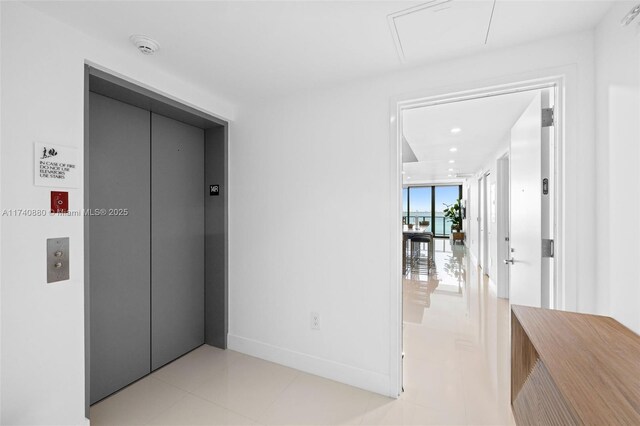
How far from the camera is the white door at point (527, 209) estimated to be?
1840 mm

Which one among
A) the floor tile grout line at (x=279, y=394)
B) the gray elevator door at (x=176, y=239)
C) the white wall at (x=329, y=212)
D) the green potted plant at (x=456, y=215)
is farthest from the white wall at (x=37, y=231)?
the green potted plant at (x=456, y=215)

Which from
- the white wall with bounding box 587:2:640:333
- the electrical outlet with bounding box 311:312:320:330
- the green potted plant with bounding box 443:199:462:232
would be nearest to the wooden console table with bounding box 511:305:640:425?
the white wall with bounding box 587:2:640:333

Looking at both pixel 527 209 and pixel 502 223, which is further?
pixel 502 223

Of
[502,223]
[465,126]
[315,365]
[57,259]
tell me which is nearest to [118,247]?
[57,259]

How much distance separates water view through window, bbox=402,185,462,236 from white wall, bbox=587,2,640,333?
1153cm

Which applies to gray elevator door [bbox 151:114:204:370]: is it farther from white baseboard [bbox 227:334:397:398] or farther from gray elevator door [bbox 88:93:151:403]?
white baseboard [bbox 227:334:397:398]

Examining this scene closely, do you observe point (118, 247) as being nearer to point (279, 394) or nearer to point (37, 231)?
point (37, 231)

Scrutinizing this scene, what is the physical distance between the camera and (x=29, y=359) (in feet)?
4.80

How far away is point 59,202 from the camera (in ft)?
5.17

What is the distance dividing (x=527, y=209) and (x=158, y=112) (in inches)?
115

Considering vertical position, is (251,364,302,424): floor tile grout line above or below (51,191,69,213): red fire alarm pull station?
below

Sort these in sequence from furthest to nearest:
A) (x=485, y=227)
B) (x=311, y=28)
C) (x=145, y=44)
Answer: (x=485, y=227) < (x=145, y=44) < (x=311, y=28)

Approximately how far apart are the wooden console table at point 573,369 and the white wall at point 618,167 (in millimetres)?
196

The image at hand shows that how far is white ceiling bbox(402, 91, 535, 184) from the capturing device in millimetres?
2926
